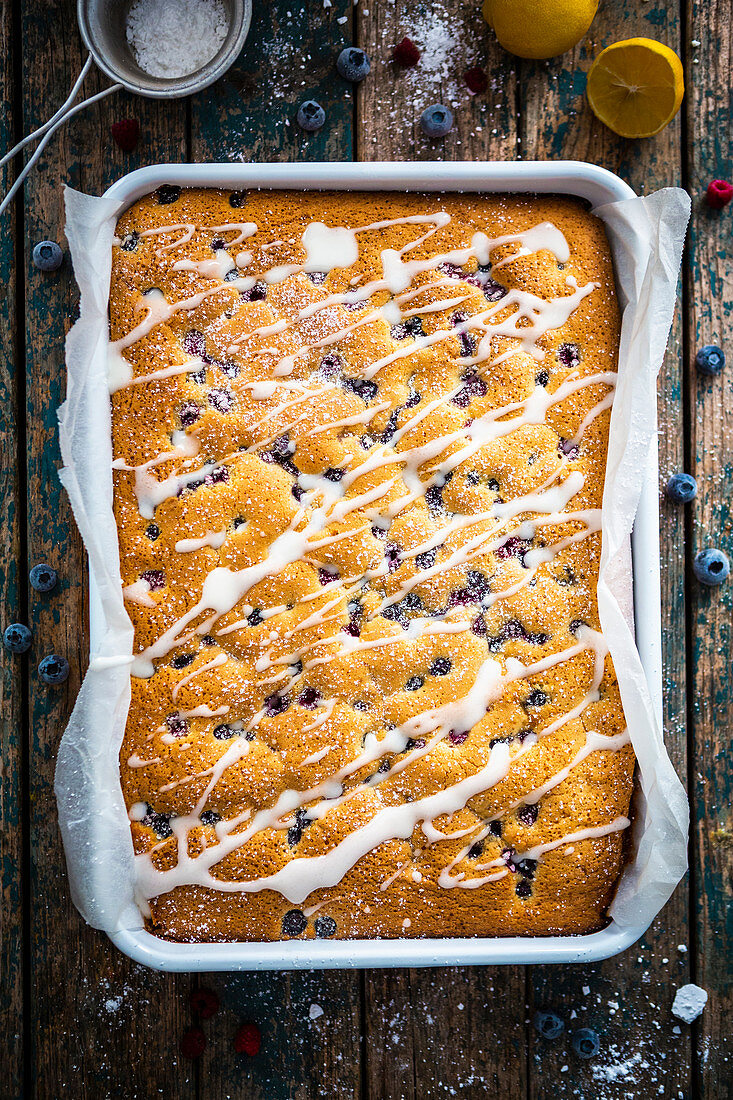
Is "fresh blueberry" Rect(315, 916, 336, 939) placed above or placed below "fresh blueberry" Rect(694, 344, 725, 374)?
below

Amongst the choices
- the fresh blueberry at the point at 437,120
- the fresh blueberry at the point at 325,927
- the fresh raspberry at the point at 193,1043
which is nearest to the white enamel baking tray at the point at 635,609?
the fresh blueberry at the point at 325,927

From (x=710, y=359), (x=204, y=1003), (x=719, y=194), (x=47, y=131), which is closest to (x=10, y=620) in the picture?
(x=204, y=1003)

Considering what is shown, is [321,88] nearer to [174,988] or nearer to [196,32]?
[196,32]

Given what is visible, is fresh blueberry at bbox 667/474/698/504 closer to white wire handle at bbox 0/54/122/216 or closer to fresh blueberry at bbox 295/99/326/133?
fresh blueberry at bbox 295/99/326/133

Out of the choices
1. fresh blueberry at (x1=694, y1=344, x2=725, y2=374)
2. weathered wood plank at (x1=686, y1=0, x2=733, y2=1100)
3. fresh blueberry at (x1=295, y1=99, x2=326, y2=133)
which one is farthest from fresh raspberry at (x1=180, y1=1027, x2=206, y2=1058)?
fresh blueberry at (x1=295, y1=99, x2=326, y2=133)

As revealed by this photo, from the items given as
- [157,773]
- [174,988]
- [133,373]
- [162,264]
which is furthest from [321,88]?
[174,988]

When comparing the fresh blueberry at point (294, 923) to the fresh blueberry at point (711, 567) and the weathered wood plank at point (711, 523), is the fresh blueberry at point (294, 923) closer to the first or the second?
the weathered wood plank at point (711, 523)

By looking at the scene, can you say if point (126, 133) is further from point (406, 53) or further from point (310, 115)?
point (406, 53)
